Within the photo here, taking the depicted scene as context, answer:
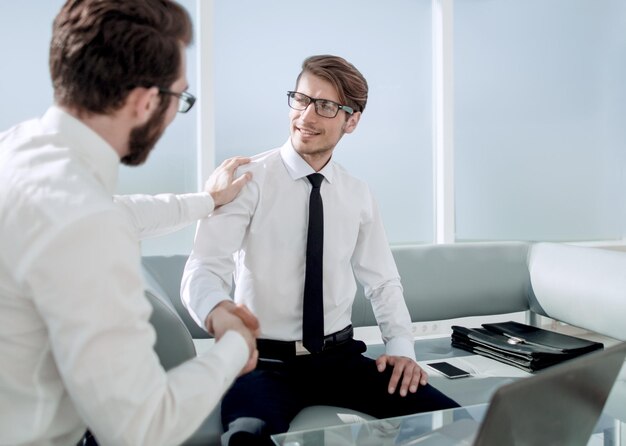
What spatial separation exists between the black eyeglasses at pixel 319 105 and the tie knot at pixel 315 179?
0.66 ft

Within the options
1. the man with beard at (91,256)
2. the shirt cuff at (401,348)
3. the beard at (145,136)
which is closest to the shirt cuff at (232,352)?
the man with beard at (91,256)

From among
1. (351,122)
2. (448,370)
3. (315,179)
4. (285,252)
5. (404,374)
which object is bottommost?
(448,370)

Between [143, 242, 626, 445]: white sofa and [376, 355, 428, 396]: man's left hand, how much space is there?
0.86ft

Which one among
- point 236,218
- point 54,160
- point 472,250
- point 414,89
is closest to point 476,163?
point 414,89

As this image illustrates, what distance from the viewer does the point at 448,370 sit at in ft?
6.83

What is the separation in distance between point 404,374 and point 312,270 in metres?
0.43

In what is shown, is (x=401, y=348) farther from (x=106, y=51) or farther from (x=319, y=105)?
(x=106, y=51)

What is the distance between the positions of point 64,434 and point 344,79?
1351 millimetres

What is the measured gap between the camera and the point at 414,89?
3445 mm

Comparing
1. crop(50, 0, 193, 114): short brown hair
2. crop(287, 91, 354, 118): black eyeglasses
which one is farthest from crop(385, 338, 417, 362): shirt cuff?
crop(50, 0, 193, 114): short brown hair

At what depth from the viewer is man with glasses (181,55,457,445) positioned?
1640 mm

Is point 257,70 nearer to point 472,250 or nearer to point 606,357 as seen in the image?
point 472,250

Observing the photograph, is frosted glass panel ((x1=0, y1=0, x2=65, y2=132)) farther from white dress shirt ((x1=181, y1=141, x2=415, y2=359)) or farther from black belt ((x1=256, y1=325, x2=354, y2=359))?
black belt ((x1=256, y1=325, x2=354, y2=359))

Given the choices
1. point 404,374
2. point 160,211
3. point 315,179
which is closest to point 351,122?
point 315,179
